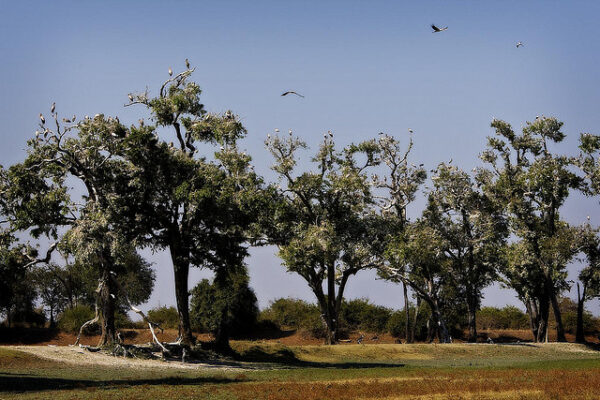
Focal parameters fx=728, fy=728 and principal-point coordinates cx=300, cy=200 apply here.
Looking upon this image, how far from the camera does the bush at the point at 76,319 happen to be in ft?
232

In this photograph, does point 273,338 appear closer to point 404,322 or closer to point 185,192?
point 404,322

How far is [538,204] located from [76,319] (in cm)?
4706

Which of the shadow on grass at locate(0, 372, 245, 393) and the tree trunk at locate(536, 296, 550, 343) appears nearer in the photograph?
the shadow on grass at locate(0, 372, 245, 393)

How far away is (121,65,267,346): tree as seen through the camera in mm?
51625

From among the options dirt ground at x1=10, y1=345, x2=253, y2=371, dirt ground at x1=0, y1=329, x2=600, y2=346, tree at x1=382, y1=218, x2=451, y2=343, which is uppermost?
tree at x1=382, y1=218, x2=451, y2=343

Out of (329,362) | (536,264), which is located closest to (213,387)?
(329,362)

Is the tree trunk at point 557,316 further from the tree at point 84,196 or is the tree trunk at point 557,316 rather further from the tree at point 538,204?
the tree at point 84,196

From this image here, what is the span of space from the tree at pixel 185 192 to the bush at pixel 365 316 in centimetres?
3658

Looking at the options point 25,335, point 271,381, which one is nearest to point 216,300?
point 25,335

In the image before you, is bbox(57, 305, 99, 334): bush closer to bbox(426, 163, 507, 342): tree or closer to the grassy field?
the grassy field

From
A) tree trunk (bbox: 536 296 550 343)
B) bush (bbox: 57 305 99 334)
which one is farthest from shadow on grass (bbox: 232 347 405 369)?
tree trunk (bbox: 536 296 550 343)

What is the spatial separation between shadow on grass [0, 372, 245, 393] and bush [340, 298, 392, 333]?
174 ft

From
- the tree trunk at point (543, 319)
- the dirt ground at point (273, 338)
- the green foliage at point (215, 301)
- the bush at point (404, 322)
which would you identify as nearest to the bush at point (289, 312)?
the dirt ground at point (273, 338)

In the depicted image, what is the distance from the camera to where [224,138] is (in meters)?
54.2
